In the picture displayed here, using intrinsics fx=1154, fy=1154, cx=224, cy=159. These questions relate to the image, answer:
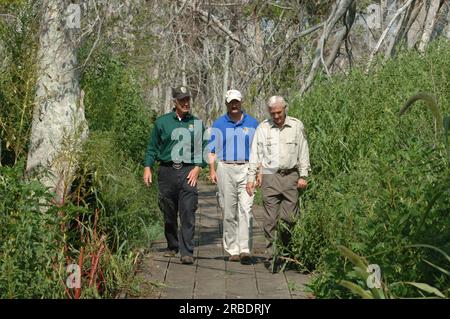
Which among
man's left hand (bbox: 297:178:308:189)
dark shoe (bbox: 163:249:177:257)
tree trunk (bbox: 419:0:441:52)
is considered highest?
tree trunk (bbox: 419:0:441:52)

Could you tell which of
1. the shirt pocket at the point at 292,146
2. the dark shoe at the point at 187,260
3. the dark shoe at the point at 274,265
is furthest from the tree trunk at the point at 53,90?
the dark shoe at the point at 274,265

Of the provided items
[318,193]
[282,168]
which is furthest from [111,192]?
[318,193]

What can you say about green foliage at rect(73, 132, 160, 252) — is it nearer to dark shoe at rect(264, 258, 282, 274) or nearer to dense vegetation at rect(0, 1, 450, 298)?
dense vegetation at rect(0, 1, 450, 298)

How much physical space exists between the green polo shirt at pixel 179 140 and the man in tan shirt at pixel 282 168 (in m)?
0.89

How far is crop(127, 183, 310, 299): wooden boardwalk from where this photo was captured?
35.0 feet

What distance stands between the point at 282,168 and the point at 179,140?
1.31 meters

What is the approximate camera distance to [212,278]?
38.1 ft

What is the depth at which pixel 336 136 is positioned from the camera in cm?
1316

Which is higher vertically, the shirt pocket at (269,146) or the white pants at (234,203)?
the shirt pocket at (269,146)

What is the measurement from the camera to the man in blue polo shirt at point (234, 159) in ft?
42.7

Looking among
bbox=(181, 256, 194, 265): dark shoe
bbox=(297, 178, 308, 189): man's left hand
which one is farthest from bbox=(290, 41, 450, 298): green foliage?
bbox=(181, 256, 194, 265): dark shoe

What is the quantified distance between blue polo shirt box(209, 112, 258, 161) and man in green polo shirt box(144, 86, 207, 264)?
0.18 metres

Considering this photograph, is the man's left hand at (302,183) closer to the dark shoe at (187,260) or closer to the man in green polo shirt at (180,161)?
the man in green polo shirt at (180,161)
